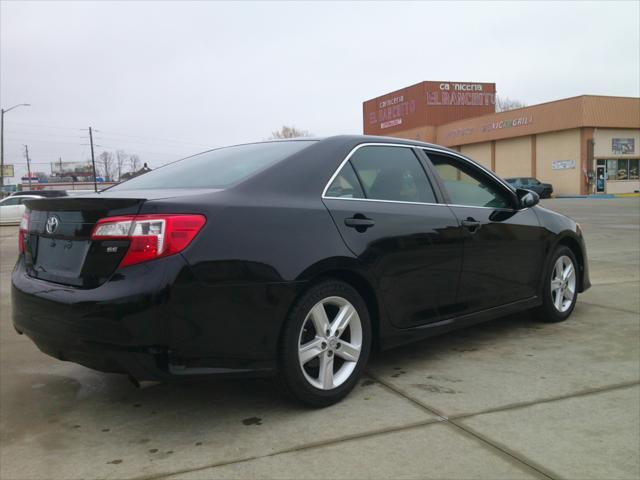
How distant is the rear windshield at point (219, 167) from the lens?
3285mm

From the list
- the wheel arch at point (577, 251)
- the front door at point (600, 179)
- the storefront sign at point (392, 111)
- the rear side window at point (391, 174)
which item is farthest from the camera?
the storefront sign at point (392, 111)

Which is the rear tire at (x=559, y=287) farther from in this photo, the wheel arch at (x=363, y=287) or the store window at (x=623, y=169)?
the store window at (x=623, y=169)

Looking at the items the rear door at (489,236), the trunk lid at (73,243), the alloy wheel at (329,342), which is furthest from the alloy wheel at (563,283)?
the trunk lid at (73,243)

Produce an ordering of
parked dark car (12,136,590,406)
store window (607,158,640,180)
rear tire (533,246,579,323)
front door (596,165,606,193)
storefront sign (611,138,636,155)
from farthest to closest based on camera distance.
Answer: store window (607,158,640,180) < storefront sign (611,138,636,155) < front door (596,165,606,193) < rear tire (533,246,579,323) < parked dark car (12,136,590,406)

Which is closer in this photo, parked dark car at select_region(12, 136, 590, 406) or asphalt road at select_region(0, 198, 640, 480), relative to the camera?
asphalt road at select_region(0, 198, 640, 480)

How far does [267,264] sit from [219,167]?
3.14 ft

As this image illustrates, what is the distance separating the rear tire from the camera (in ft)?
16.1

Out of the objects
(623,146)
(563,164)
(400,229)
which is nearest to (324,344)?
(400,229)

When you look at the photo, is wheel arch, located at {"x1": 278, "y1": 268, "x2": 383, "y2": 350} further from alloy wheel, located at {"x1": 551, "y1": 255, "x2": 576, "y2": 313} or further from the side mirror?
alloy wheel, located at {"x1": 551, "y1": 255, "x2": 576, "y2": 313}

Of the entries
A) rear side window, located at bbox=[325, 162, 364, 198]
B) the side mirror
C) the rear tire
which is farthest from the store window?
rear side window, located at bbox=[325, 162, 364, 198]

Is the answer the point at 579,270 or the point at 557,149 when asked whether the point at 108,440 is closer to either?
the point at 579,270

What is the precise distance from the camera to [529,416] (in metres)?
3.06

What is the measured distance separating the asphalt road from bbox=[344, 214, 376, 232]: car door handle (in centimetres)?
98

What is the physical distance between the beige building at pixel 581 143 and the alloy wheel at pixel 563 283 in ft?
129
